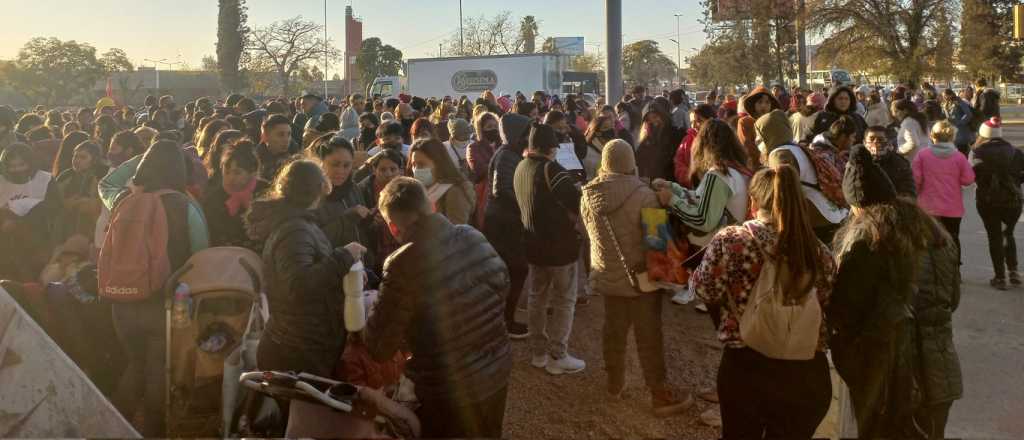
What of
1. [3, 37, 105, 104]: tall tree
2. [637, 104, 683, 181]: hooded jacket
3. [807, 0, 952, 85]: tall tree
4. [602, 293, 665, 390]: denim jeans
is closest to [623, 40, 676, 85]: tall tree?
[807, 0, 952, 85]: tall tree

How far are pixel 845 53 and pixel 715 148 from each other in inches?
1499

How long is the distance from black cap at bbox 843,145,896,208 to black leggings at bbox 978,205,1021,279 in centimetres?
495

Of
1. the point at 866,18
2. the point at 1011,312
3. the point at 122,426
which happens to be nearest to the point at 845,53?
the point at 866,18

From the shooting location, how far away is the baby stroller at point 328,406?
2896mm

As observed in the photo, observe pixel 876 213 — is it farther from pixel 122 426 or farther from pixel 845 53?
pixel 845 53

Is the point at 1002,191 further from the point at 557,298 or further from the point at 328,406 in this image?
the point at 328,406

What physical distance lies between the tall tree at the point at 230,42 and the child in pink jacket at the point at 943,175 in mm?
56383

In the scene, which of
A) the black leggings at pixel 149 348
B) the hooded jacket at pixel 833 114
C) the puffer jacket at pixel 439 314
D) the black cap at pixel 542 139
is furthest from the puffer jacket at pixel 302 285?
the hooded jacket at pixel 833 114

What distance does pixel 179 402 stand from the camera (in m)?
4.61

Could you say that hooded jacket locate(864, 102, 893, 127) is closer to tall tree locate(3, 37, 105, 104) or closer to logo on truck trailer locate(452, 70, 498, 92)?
logo on truck trailer locate(452, 70, 498, 92)

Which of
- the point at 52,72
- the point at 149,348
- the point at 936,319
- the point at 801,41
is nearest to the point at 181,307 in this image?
the point at 149,348

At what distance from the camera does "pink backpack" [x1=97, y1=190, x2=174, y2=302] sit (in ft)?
14.5

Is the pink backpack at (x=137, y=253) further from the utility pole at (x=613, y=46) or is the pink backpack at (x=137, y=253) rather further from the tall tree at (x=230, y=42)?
the tall tree at (x=230, y=42)

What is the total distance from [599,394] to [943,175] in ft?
13.5
